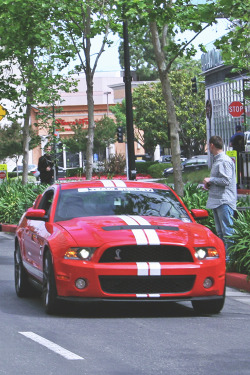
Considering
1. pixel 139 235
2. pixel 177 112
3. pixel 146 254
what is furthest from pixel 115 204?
pixel 177 112

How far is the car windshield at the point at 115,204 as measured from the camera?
10.3 metres

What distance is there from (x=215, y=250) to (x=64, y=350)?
2653 millimetres

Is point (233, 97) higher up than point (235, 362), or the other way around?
point (233, 97)

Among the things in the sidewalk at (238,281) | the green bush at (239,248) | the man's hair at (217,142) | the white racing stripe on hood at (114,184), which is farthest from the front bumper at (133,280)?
the man's hair at (217,142)

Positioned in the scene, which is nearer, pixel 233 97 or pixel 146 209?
pixel 146 209

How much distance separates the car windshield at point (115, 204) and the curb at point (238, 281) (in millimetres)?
2222

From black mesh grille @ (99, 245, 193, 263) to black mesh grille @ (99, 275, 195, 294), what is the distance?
187 mm

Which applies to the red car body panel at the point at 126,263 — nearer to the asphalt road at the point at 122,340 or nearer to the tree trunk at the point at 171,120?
the asphalt road at the point at 122,340

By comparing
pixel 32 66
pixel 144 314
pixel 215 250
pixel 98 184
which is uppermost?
pixel 32 66

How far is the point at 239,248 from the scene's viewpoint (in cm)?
1283

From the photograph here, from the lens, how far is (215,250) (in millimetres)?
9617

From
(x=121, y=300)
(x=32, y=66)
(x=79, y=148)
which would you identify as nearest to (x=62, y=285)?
(x=121, y=300)

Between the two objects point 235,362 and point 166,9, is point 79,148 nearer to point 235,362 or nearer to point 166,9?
point 166,9

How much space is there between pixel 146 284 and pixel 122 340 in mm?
1285
